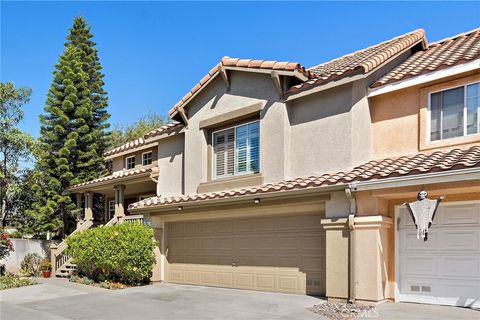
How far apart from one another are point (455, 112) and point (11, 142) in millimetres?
20099

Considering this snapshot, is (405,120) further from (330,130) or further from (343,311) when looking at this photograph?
(343,311)

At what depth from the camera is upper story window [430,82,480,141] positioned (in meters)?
10.4

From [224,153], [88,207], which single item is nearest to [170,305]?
[224,153]

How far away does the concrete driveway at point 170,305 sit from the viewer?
368 inches

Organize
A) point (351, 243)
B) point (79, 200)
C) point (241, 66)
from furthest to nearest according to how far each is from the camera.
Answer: point (79, 200)
point (241, 66)
point (351, 243)

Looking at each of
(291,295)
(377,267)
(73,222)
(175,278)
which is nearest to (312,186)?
(377,267)

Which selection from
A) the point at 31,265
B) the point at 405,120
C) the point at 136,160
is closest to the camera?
the point at 405,120

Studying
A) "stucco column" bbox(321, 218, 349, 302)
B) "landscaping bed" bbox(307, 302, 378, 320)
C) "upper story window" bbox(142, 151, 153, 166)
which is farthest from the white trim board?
"upper story window" bbox(142, 151, 153, 166)

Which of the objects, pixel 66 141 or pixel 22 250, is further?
pixel 66 141

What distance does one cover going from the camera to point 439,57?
12.2m


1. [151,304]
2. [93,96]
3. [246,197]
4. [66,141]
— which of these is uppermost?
[93,96]

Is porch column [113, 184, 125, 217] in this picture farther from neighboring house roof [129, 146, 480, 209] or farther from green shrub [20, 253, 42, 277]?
neighboring house roof [129, 146, 480, 209]

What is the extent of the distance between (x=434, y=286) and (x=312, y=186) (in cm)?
348

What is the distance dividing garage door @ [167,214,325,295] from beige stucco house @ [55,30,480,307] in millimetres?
36
